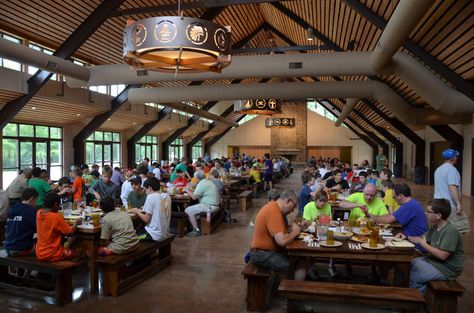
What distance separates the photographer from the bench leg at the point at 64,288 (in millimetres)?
→ 4094

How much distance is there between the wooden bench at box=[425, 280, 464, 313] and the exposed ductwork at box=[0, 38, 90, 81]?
272 inches

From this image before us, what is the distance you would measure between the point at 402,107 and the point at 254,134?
1963cm

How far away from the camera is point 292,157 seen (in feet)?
98.0

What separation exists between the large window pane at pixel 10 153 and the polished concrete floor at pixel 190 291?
742 centimetres

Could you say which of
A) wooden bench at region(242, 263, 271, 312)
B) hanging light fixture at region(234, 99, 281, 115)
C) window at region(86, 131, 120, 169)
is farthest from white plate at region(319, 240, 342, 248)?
window at region(86, 131, 120, 169)

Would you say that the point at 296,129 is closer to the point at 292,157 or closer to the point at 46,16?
the point at 292,157

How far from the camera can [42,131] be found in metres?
12.9

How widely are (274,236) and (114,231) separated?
187 centimetres

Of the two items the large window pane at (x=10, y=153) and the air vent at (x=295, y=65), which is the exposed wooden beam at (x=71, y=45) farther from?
the air vent at (x=295, y=65)

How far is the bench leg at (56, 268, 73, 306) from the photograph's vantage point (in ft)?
13.4

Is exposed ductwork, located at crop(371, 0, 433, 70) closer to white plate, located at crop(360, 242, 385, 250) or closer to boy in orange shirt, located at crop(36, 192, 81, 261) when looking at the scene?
white plate, located at crop(360, 242, 385, 250)

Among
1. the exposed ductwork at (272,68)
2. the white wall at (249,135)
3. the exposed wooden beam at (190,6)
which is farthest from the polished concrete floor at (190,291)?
the white wall at (249,135)

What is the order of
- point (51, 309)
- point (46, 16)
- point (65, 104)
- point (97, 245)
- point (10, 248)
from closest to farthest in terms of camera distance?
point (51, 309) < point (10, 248) < point (97, 245) < point (46, 16) < point (65, 104)

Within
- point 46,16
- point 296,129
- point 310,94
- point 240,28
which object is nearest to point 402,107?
point 310,94
